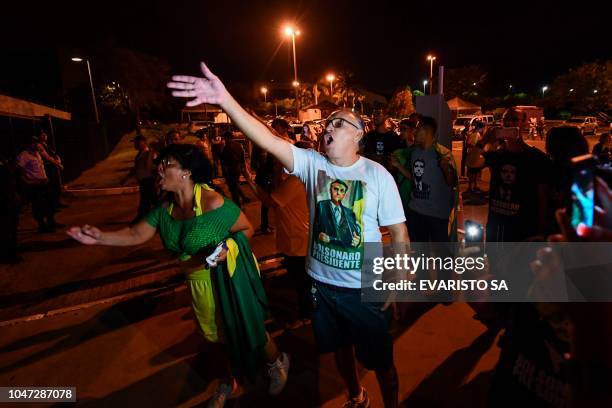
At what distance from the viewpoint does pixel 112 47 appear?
123 feet

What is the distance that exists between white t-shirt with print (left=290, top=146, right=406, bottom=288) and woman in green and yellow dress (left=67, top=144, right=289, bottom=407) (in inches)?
28.0

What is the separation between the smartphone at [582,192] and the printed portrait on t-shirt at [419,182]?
323 cm

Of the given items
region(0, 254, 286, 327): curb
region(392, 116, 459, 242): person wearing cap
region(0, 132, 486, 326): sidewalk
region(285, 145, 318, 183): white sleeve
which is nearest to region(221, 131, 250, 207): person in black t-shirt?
region(0, 132, 486, 326): sidewalk

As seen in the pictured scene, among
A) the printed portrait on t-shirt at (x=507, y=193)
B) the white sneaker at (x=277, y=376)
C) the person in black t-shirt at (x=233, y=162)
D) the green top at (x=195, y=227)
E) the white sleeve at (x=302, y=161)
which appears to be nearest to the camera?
the white sleeve at (x=302, y=161)

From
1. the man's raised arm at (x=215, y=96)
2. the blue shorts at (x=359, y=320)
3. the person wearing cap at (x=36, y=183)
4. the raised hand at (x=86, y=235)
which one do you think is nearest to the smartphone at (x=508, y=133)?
the blue shorts at (x=359, y=320)

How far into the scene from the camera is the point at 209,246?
273cm

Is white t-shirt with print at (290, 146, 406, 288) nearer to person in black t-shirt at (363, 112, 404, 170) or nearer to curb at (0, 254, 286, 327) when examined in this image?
curb at (0, 254, 286, 327)

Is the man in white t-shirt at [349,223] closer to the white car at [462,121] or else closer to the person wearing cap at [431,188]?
the person wearing cap at [431,188]

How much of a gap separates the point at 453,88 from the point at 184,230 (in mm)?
68186

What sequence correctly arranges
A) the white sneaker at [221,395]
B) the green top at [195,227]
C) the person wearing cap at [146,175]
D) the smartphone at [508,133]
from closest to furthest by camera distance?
the green top at [195,227] → the white sneaker at [221,395] → the smartphone at [508,133] → the person wearing cap at [146,175]

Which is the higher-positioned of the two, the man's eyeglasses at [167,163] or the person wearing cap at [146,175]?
the man's eyeglasses at [167,163]

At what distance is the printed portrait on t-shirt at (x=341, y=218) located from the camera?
7.75ft

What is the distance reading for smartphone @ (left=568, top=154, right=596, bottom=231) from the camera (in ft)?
3.67

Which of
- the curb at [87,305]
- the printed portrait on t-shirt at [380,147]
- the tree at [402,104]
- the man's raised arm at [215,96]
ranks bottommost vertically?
the curb at [87,305]
